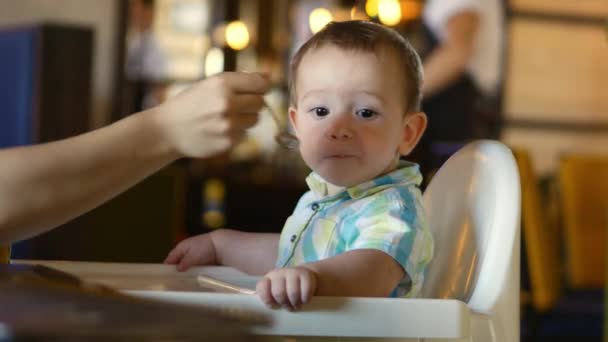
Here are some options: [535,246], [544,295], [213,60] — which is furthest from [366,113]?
[213,60]

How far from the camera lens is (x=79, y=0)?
3453 millimetres

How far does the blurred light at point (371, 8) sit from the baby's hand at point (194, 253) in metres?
3.39

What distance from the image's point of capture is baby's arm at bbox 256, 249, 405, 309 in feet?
2.02

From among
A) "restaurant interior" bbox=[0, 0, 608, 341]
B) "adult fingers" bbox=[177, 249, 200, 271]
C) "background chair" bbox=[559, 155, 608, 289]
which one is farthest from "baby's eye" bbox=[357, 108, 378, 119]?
"background chair" bbox=[559, 155, 608, 289]

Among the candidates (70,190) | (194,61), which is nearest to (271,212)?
(194,61)

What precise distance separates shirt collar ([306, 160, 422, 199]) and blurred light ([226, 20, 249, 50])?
3.50 m

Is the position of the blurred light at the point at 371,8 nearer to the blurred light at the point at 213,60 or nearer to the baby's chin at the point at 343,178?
the blurred light at the point at 213,60

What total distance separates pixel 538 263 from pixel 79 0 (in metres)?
1.84

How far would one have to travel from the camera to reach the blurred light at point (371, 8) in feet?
14.1

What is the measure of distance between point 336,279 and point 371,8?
3.75m

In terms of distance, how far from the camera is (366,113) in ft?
2.92

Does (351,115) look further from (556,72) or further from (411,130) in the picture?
(556,72)

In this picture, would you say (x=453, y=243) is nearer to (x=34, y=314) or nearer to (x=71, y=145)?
(x=71, y=145)

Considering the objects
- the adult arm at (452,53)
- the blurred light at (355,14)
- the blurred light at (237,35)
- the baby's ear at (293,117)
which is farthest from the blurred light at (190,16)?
the baby's ear at (293,117)
